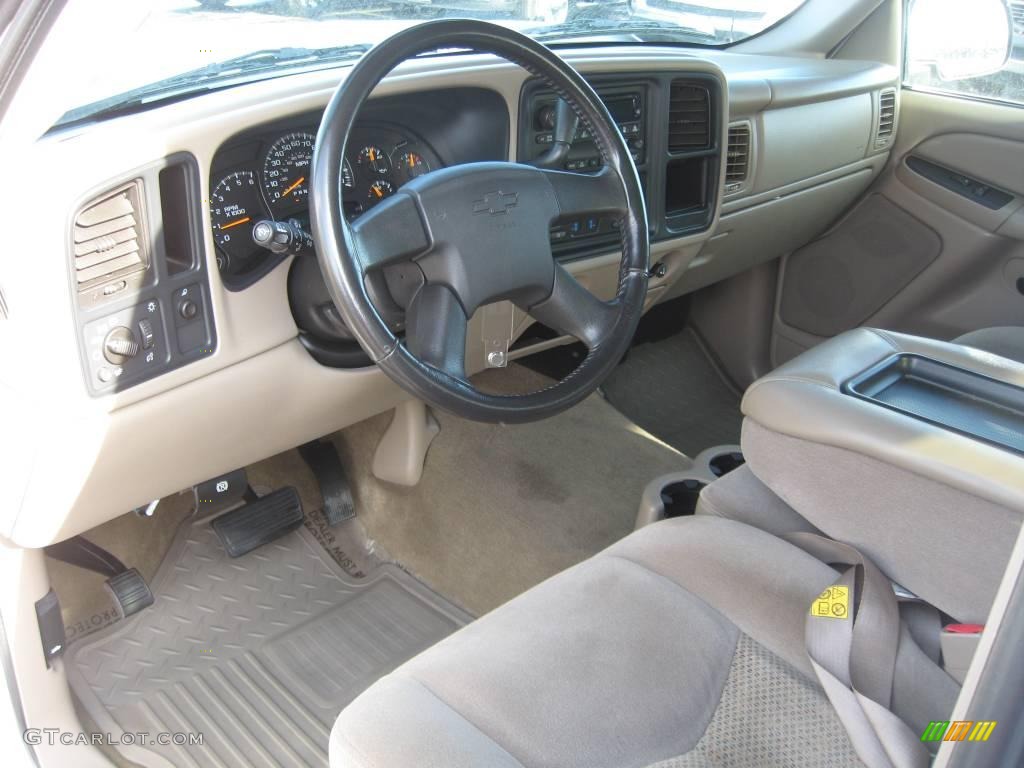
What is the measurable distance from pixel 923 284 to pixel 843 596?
1.77m

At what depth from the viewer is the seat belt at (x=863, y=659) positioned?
3.17 ft

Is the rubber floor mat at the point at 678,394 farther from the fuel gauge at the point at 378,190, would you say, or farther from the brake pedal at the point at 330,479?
the fuel gauge at the point at 378,190

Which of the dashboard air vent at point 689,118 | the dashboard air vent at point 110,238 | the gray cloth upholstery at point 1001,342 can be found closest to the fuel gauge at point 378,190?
the dashboard air vent at point 110,238

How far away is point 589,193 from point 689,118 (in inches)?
27.2

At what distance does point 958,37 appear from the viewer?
2533 millimetres

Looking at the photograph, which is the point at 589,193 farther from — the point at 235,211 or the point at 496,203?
the point at 235,211

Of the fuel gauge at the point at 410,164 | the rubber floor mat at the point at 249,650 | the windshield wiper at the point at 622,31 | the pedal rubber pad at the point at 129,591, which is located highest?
the windshield wiper at the point at 622,31

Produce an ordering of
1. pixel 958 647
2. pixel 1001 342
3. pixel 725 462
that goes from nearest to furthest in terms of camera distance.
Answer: pixel 958 647, pixel 1001 342, pixel 725 462

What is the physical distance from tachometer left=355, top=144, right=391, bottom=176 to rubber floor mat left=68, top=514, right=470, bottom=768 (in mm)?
916

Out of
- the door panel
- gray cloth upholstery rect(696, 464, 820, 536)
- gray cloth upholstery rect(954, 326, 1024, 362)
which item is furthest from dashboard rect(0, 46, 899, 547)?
the door panel

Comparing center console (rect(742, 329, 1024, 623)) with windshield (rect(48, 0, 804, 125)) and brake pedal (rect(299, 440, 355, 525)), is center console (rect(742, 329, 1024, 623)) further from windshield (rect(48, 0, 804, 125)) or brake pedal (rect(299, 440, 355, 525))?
brake pedal (rect(299, 440, 355, 525))

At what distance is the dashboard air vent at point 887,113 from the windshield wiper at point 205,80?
1.58 m

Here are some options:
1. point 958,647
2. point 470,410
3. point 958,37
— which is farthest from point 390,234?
point 958,37

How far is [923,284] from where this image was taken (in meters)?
2.62
